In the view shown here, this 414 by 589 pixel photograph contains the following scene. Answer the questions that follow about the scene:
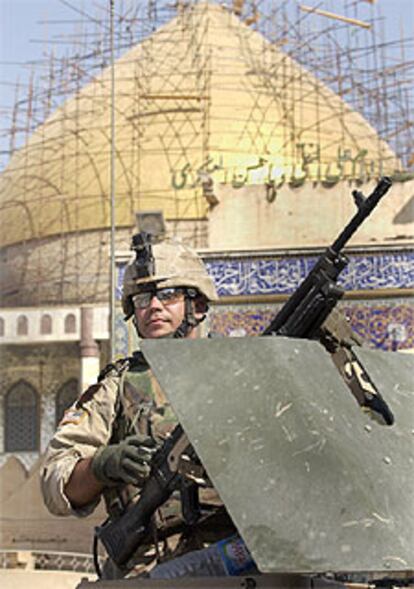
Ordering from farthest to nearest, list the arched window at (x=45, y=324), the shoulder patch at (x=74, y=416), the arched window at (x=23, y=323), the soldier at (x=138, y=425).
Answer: the arched window at (x=23, y=323) < the arched window at (x=45, y=324) < the shoulder patch at (x=74, y=416) < the soldier at (x=138, y=425)

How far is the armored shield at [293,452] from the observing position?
149 cm

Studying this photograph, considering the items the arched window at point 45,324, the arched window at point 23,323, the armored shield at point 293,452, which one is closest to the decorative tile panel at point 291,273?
the arched window at point 45,324

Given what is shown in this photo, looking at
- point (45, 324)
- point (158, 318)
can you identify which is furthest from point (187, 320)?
point (45, 324)

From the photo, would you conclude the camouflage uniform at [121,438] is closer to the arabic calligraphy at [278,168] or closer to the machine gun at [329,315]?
the machine gun at [329,315]

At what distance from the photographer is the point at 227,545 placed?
1885mm

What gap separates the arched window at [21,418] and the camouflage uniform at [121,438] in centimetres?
1422

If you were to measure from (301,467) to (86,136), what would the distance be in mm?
16402

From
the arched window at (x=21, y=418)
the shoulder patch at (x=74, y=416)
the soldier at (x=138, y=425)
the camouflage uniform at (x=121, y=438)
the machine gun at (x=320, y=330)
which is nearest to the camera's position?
the machine gun at (x=320, y=330)

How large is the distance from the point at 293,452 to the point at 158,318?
83 centimetres

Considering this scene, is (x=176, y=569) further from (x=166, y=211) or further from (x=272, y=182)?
(x=166, y=211)

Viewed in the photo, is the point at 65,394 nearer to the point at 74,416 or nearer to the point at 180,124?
the point at 180,124

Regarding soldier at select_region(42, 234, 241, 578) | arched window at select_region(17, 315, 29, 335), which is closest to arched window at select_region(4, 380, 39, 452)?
arched window at select_region(17, 315, 29, 335)

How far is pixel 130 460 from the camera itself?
1.87m

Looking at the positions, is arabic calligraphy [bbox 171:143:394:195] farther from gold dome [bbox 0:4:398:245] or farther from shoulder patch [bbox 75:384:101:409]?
shoulder patch [bbox 75:384:101:409]
